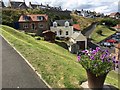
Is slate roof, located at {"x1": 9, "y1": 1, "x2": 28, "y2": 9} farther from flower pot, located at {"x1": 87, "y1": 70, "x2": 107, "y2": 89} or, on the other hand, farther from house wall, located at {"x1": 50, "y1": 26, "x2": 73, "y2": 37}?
flower pot, located at {"x1": 87, "y1": 70, "x2": 107, "y2": 89}

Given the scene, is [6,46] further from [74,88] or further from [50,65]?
[74,88]

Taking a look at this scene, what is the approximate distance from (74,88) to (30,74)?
259 cm

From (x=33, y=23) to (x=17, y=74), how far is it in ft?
163

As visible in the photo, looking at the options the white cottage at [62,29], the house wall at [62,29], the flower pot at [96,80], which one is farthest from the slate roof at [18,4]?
the flower pot at [96,80]

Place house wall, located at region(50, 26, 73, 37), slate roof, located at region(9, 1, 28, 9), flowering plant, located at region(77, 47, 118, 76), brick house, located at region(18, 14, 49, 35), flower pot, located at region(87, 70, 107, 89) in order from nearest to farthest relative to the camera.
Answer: flowering plant, located at region(77, 47, 118, 76) → flower pot, located at region(87, 70, 107, 89) → brick house, located at region(18, 14, 49, 35) → house wall, located at region(50, 26, 73, 37) → slate roof, located at region(9, 1, 28, 9)

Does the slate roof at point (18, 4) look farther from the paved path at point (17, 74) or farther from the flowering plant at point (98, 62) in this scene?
the flowering plant at point (98, 62)

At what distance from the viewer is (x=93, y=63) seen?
8812 millimetres

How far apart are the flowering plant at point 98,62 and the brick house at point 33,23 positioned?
4997 cm

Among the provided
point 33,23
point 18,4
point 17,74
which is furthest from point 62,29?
point 17,74

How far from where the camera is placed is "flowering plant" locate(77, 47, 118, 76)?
28.6 feet

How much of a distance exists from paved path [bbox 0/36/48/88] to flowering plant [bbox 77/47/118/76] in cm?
194

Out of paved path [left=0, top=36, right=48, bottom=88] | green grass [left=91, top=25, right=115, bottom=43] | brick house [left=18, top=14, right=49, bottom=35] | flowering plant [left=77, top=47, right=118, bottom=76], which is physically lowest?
green grass [left=91, top=25, right=115, bottom=43]

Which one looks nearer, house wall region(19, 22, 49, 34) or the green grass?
house wall region(19, 22, 49, 34)

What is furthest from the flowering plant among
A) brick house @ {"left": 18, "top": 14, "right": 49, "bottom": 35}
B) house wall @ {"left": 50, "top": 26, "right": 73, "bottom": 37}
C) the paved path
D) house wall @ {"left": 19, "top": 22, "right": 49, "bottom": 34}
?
house wall @ {"left": 50, "top": 26, "right": 73, "bottom": 37}
